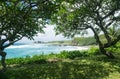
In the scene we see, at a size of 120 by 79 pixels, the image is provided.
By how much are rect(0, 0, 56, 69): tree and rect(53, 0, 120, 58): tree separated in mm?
6838

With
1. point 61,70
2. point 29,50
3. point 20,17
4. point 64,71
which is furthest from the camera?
point 29,50

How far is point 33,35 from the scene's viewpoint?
70.2 ft

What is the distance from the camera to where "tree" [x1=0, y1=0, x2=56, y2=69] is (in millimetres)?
19203

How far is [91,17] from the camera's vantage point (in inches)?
1133

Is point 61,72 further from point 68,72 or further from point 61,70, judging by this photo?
point 61,70

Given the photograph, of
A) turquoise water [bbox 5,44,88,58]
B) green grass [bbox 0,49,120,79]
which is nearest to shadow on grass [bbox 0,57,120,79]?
green grass [bbox 0,49,120,79]

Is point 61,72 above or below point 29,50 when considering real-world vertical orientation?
below

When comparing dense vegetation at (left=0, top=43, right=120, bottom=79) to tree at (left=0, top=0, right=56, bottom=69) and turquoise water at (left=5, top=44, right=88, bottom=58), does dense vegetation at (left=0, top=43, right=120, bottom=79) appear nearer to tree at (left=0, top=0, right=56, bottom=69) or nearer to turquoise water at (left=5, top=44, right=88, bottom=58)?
tree at (left=0, top=0, right=56, bottom=69)

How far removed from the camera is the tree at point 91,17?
→ 28078 millimetres

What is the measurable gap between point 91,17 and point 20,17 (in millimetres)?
11073

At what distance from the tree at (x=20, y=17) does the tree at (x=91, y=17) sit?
6838 millimetres

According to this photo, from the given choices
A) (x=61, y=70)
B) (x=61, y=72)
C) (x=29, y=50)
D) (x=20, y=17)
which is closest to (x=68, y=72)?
(x=61, y=72)

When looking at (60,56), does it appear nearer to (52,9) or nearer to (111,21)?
(111,21)

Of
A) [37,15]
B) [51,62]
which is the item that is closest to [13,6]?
[37,15]
